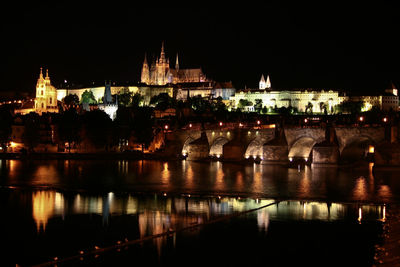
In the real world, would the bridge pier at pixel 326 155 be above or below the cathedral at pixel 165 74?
below

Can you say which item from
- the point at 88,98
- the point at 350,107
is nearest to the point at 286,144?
the point at 350,107

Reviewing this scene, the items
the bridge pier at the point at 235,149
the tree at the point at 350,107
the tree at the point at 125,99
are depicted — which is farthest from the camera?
the tree at the point at 125,99

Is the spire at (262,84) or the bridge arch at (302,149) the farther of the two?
the spire at (262,84)

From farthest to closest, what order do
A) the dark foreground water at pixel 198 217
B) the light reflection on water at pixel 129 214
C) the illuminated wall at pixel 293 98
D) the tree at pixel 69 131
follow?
the illuminated wall at pixel 293 98 → the tree at pixel 69 131 → the light reflection on water at pixel 129 214 → the dark foreground water at pixel 198 217

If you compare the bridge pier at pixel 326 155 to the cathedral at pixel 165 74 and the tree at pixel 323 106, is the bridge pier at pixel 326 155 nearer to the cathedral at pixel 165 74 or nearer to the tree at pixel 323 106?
the tree at pixel 323 106

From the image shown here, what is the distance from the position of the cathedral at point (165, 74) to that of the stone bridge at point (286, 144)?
9428 cm

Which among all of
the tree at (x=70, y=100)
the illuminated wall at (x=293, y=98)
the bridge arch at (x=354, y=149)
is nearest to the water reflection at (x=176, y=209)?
the bridge arch at (x=354, y=149)

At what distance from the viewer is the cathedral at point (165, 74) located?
14888cm

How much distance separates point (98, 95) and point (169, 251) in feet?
375

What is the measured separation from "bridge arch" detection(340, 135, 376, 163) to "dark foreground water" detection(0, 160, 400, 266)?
4751 millimetres

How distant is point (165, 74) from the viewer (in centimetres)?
14975

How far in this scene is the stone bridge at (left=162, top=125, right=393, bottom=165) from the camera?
42875mm

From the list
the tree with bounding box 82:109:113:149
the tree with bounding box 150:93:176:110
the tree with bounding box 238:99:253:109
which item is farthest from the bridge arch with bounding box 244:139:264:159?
the tree with bounding box 238:99:253:109

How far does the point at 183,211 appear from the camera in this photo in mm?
24031
